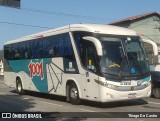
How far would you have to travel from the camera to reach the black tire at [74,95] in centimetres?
1694

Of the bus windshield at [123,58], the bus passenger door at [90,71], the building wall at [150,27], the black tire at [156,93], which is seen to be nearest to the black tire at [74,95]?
the bus passenger door at [90,71]

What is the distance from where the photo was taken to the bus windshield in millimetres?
15359

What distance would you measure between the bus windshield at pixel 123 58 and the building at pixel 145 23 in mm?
42050

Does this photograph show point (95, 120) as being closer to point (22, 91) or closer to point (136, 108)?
point (136, 108)

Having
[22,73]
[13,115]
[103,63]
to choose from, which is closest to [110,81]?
[103,63]

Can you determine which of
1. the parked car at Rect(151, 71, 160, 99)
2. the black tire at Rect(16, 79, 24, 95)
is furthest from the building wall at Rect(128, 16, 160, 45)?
the parked car at Rect(151, 71, 160, 99)

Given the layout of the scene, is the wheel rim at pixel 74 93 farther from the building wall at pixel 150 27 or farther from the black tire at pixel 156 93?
the building wall at pixel 150 27

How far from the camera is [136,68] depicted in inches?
629

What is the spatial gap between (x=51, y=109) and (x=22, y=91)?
8.25 metres

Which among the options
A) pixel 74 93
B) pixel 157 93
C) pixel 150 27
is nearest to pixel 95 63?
pixel 74 93

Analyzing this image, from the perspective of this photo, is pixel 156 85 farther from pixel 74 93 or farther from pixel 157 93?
pixel 74 93

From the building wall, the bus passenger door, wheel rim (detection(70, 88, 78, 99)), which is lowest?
wheel rim (detection(70, 88, 78, 99))

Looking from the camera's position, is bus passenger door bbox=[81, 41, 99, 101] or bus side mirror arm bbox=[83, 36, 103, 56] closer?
bus side mirror arm bbox=[83, 36, 103, 56]

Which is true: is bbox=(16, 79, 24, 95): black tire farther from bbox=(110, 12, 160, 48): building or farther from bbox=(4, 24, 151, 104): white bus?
bbox=(110, 12, 160, 48): building
